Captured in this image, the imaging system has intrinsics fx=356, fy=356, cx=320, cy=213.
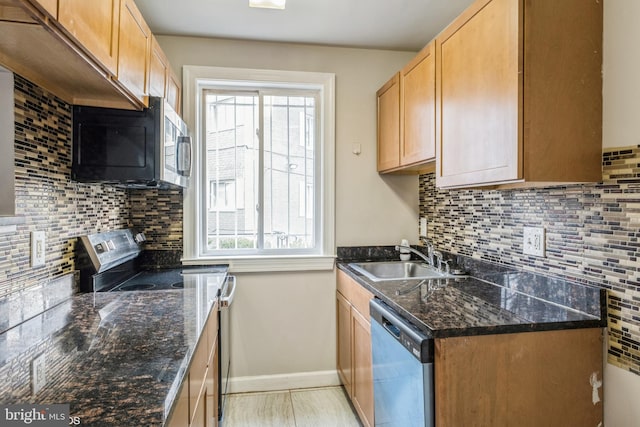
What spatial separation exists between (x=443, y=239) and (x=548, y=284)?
3.09 ft

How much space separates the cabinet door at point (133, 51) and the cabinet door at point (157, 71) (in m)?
0.07

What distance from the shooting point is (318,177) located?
2727 mm

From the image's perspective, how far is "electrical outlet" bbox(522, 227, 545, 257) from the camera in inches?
59.9

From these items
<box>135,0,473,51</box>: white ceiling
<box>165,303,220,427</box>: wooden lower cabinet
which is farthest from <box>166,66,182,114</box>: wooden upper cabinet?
<box>165,303,220,427</box>: wooden lower cabinet

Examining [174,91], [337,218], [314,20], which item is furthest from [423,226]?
[174,91]

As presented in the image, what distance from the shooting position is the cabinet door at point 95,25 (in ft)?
3.17

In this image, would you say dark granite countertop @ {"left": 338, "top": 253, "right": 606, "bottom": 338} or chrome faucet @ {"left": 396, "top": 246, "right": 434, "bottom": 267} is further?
chrome faucet @ {"left": 396, "top": 246, "right": 434, "bottom": 267}

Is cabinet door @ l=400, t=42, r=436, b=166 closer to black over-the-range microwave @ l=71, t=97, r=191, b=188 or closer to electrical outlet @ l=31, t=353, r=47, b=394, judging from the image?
black over-the-range microwave @ l=71, t=97, r=191, b=188

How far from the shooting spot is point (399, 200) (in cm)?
274

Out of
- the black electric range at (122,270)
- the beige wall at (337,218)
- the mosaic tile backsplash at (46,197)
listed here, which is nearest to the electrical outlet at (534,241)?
the beige wall at (337,218)

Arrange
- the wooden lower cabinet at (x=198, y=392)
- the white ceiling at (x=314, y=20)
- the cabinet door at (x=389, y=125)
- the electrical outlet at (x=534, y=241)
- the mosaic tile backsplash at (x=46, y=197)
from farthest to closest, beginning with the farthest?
1. the cabinet door at (x=389, y=125)
2. the white ceiling at (x=314, y=20)
3. the electrical outlet at (x=534, y=241)
4. the mosaic tile backsplash at (x=46, y=197)
5. the wooden lower cabinet at (x=198, y=392)

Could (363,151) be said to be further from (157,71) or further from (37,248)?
(37,248)

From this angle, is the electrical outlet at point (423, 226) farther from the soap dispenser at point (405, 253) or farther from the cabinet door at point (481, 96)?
the cabinet door at point (481, 96)

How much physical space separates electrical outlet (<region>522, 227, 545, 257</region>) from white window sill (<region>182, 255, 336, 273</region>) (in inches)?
52.2
